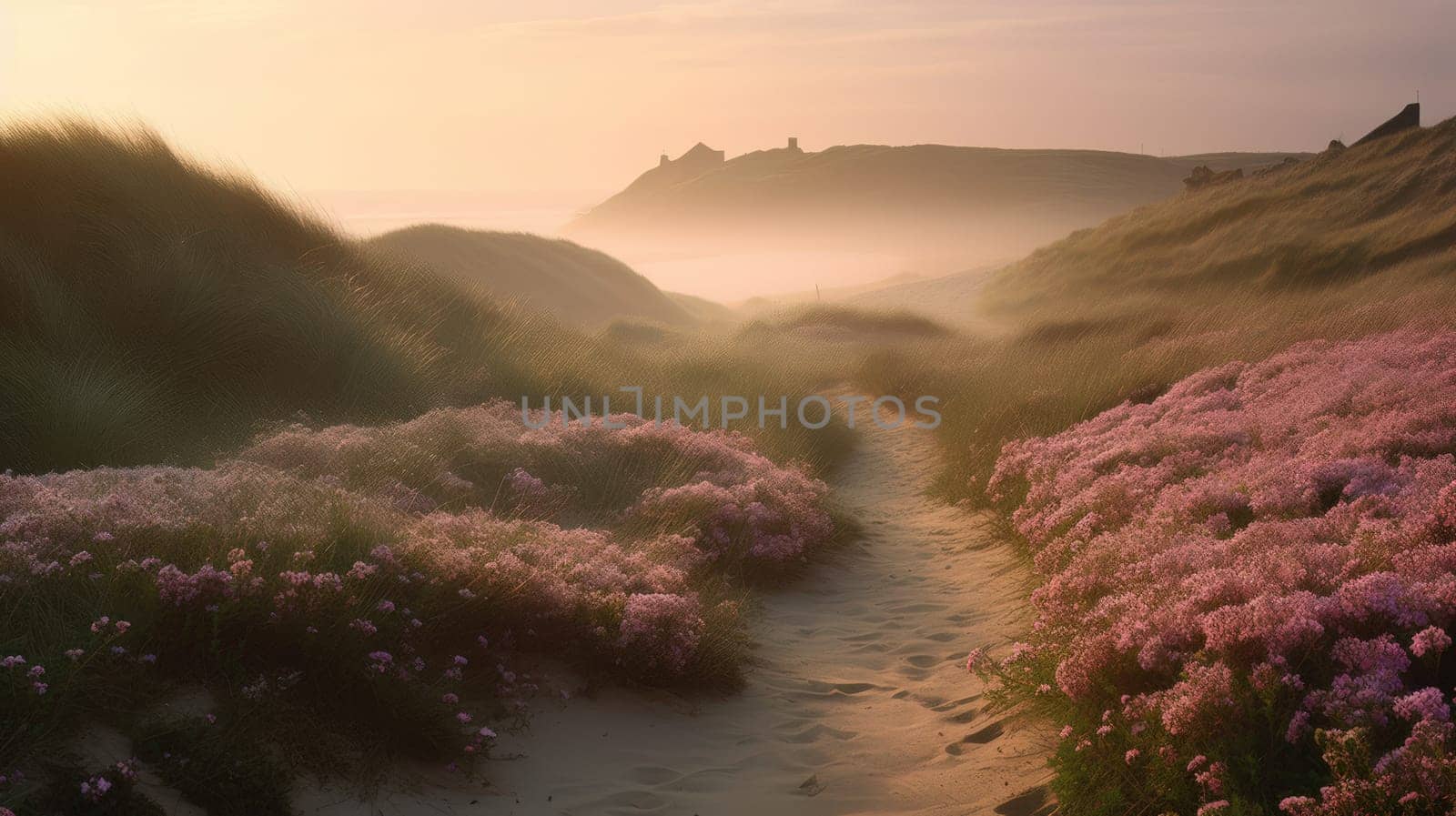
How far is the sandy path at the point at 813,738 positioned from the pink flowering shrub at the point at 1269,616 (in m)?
0.48

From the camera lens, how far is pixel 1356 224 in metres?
22.7

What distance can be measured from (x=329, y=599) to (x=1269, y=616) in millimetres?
4161

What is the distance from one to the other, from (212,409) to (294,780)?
20.5 ft

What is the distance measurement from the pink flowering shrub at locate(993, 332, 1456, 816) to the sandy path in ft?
1.59

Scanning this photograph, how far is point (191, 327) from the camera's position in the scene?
1020 cm

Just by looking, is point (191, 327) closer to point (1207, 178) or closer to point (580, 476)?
point (580, 476)

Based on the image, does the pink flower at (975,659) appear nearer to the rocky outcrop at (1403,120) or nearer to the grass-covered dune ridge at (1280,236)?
the grass-covered dune ridge at (1280,236)

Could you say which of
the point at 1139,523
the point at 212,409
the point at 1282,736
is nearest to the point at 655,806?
the point at 1282,736

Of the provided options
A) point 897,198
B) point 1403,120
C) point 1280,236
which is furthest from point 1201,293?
point 897,198

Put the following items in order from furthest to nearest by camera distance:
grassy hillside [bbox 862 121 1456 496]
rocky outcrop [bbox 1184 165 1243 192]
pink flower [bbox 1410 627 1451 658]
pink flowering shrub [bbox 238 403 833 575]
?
rocky outcrop [bbox 1184 165 1243 192], grassy hillside [bbox 862 121 1456 496], pink flowering shrub [bbox 238 403 833 575], pink flower [bbox 1410 627 1451 658]

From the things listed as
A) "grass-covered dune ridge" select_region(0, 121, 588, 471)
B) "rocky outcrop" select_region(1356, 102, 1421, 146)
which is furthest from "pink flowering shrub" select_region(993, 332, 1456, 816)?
"rocky outcrop" select_region(1356, 102, 1421, 146)

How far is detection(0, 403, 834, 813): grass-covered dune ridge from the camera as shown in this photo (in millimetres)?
4156

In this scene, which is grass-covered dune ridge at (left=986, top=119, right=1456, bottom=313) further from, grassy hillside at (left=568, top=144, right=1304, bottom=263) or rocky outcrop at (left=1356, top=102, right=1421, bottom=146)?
grassy hillside at (left=568, top=144, right=1304, bottom=263)

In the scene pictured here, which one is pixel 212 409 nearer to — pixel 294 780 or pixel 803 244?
pixel 294 780
